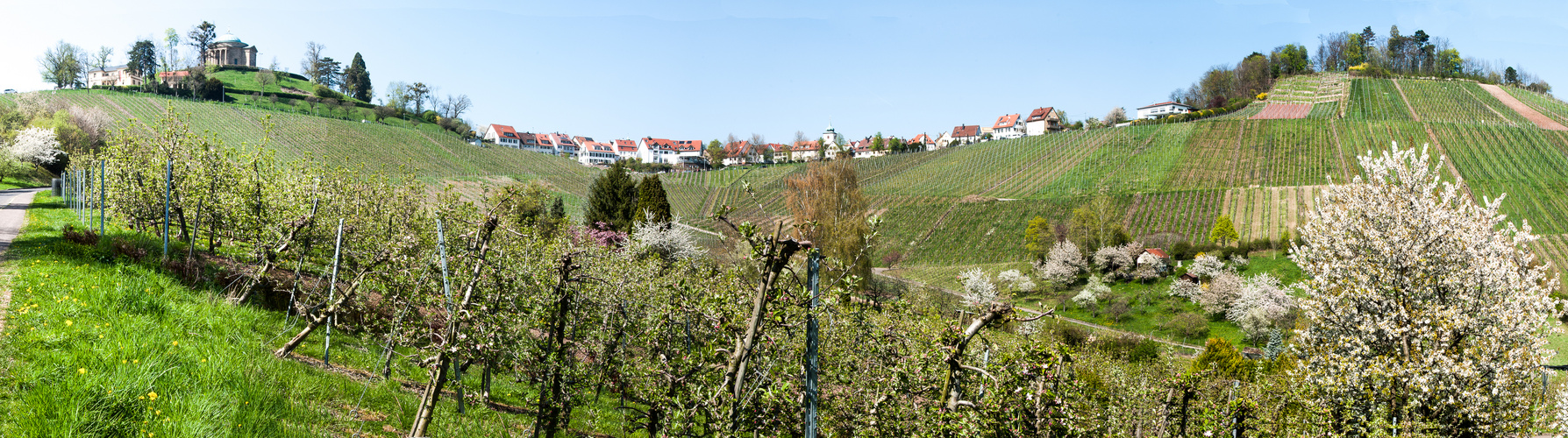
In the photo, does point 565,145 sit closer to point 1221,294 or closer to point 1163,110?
point 1163,110

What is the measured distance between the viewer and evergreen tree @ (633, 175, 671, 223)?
35781 mm

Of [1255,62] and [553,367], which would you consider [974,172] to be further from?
[1255,62]

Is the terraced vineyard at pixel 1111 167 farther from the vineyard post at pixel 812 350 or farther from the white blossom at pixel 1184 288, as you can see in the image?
the vineyard post at pixel 812 350

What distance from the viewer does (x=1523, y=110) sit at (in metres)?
79.0

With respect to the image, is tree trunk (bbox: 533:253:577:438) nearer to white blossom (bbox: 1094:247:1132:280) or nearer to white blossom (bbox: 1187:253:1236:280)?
white blossom (bbox: 1187:253:1236:280)

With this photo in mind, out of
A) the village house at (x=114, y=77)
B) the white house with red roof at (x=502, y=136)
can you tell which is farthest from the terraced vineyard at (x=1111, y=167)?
the white house with red roof at (x=502, y=136)

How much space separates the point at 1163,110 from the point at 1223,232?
101707mm

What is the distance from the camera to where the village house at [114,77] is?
331 feet

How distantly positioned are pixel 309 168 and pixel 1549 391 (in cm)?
3055

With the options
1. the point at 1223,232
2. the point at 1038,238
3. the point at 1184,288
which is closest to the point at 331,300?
the point at 1184,288

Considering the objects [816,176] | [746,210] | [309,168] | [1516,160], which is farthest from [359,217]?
[1516,160]

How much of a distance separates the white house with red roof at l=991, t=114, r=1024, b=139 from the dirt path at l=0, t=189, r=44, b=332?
127995 millimetres

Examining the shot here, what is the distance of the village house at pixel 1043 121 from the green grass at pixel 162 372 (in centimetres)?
12844

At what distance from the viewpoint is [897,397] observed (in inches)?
256
